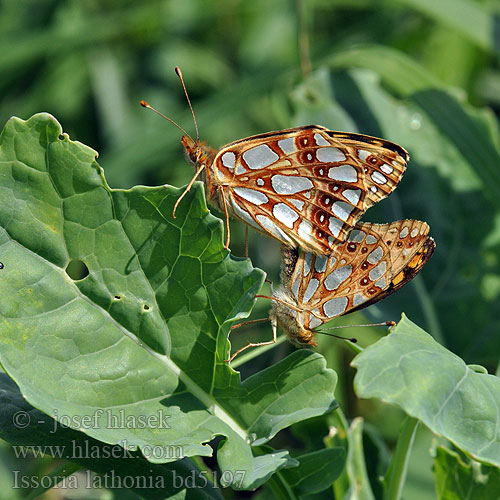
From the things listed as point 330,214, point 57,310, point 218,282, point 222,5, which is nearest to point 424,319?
point 330,214

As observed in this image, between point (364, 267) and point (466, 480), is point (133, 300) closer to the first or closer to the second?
point (364, 267)

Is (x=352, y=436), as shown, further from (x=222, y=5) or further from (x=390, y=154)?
(x=222, y=5)

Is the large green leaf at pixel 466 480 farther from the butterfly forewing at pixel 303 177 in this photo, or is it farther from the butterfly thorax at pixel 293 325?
the butterfly forewing at pixel 303 177

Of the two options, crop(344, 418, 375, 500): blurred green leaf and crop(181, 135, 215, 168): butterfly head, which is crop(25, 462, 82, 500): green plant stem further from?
crop(181, 135, 215, 168): butterfly head

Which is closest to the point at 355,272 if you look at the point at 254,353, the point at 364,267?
the point at 364,267

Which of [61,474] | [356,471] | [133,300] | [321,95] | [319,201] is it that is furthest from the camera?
[321,95]

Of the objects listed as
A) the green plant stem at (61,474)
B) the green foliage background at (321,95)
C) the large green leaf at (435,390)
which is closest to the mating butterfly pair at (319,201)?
the green foliage background at (321,95)

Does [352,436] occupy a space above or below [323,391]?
below
